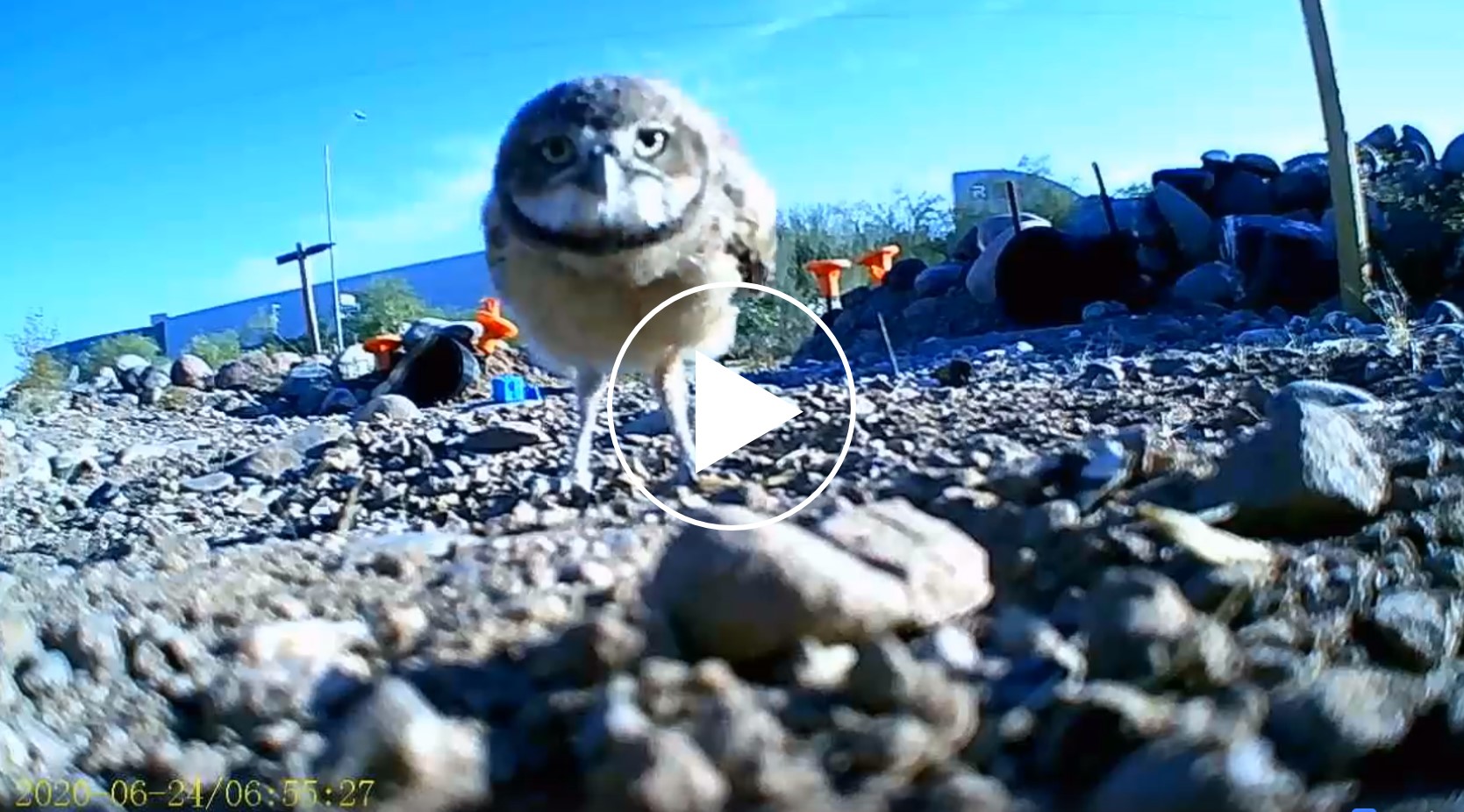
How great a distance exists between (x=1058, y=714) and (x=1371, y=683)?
20 centimetres

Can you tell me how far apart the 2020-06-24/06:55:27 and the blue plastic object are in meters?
2.36

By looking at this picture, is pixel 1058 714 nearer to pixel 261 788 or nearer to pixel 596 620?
pixel 596 620

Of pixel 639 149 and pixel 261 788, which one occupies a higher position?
pixel 639 149

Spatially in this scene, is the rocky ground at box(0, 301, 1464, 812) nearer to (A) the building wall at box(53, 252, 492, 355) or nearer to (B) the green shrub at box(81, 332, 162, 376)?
(A) the building wall at box(53, 252, 492, 355)

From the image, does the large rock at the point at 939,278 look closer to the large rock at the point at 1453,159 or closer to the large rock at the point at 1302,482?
the large rock at the point at 1453,159

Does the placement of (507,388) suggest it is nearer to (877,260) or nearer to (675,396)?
(675,396)

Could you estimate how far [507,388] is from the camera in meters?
3.31

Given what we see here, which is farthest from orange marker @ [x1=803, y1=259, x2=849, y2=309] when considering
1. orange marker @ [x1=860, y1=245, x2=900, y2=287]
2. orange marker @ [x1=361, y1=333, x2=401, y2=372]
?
orange marker @ [x1=361, y1=333, x2=401, y2=372]

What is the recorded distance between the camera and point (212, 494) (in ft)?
6.24

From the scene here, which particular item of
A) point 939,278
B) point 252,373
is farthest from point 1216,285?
point 252,373


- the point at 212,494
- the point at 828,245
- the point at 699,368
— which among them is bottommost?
the point at 212,494

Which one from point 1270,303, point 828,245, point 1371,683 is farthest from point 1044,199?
point 1371,683

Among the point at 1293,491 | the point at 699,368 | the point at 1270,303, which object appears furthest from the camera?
the point at 1270,303

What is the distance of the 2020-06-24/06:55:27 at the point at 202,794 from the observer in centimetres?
68
